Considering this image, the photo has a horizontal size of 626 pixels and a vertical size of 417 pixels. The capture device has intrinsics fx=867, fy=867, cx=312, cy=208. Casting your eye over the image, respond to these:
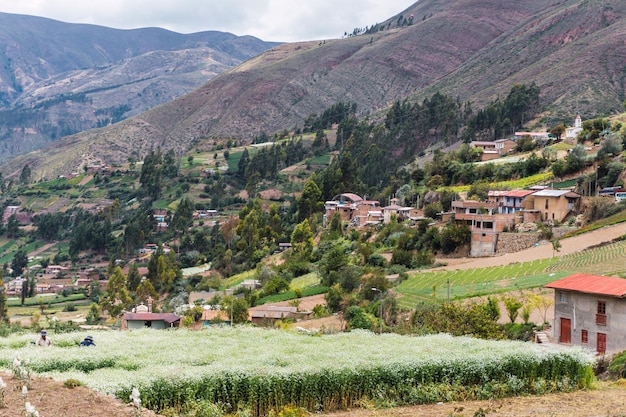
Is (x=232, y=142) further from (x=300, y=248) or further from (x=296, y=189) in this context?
(x=300, y=248)

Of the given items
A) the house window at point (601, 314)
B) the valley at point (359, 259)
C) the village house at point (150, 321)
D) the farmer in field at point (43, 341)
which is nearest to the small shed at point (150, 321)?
the village house at point (150, 321)

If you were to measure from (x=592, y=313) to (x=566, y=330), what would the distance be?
5.41 ft

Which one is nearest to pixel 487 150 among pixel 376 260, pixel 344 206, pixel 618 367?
pixel 344 206

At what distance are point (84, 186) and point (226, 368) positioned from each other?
142 metres

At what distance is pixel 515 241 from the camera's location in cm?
6384

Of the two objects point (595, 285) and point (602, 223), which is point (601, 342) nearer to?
point (595, 285)

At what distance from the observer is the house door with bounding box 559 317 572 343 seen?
34312 mm

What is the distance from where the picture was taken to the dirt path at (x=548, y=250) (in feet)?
183

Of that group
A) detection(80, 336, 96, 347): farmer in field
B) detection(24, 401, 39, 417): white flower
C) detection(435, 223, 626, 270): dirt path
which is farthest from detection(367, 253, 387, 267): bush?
detection(24, 401, 39, 417): white flower

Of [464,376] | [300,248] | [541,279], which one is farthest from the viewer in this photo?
[300,248]

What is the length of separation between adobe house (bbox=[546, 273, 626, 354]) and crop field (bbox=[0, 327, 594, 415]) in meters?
8.21

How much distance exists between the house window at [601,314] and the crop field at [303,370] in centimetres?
841

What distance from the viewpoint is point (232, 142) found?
179 metres

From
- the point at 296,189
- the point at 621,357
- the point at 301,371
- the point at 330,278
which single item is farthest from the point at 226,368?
the point at 296,189
